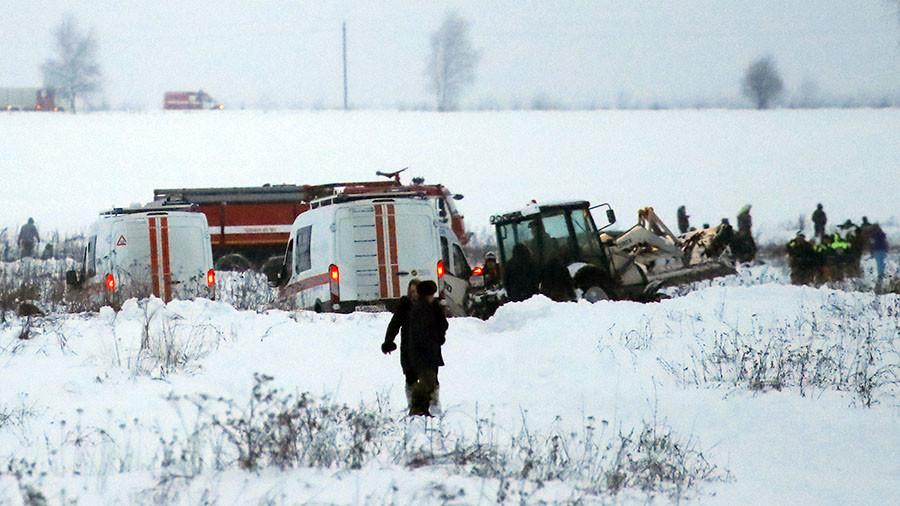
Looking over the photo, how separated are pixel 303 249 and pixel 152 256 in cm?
247

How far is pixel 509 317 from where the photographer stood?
18812mm

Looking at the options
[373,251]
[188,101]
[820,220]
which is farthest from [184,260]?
[188,101]

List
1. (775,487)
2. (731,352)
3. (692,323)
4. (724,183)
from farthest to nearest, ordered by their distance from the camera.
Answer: (724,183)
(692,323)
(731,352)
(775,487)

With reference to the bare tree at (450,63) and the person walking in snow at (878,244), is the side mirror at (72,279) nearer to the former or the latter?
the person walking in snow at (878,244)

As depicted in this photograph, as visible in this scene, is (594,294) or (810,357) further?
(594,294)

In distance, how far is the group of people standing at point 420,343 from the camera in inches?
467

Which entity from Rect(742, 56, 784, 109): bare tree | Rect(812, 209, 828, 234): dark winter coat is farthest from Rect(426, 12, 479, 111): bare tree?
Rect(812, 209, 828, 234): dark winter coat

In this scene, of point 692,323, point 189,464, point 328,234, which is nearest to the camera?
point 189,464

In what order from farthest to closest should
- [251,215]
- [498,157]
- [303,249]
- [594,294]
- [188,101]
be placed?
1. [188,101]
2. [498,157]
3. [251,215]
4. [594,294]
5. [303,249]

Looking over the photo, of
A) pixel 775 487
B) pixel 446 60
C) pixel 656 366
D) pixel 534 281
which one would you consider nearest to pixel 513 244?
pixel 534 281

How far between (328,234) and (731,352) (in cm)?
736

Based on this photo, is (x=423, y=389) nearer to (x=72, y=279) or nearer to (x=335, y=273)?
(x=335, y=273)

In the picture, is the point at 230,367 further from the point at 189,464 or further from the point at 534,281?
the point at 534,281

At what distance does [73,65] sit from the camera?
106 meters
